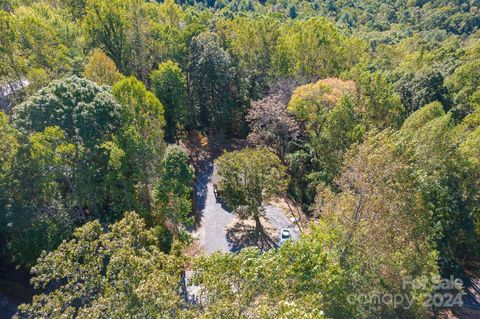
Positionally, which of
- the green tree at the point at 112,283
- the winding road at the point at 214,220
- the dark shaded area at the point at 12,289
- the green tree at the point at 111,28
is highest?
the green tree at the point at 111,28

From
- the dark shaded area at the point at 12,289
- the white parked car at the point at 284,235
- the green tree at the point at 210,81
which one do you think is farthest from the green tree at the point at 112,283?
the green tree at the point at 210,81

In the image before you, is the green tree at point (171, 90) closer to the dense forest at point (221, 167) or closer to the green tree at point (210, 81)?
the dense forest at point (221, 167)

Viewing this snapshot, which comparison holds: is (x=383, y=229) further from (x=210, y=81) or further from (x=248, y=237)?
(x=210, y=81)

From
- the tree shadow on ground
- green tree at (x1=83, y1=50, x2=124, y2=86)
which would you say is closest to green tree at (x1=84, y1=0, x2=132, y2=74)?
green tree at (x1=83, y1=50, x2=124, y2=86)

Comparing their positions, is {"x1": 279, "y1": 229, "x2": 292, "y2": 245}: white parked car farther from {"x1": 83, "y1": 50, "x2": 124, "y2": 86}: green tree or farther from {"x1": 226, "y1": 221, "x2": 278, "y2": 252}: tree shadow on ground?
{"x1": 83, "y1": 50, "x2": 124, "y2": 86}: green tree

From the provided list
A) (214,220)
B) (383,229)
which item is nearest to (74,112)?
(214,220)

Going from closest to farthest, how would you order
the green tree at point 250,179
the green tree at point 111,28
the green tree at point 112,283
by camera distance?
1. the green tree at point 112,283
2. the green tree at point 250,179
3. the green tree at point 111,28

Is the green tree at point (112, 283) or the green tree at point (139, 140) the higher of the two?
the green tree at point (139, 140)
